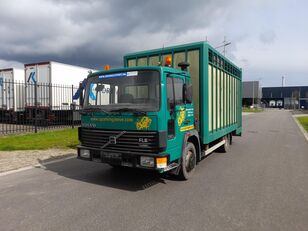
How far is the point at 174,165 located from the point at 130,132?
44.3 inches

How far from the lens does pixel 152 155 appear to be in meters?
4.67

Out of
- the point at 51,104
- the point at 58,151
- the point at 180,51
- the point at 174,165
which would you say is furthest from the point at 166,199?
the point at 51,104

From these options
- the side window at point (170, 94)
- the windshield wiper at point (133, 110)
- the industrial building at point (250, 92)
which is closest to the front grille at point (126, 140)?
the windshield wiper at point (133, 110)

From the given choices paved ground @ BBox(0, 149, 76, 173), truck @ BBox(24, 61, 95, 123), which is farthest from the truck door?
truck @ BBox(24, 61, 95, 123)

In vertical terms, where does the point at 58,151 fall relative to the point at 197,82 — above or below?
below

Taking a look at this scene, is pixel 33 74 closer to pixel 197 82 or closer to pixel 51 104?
pixel 51 104

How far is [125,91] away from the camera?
517cm

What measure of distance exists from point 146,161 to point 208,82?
286cm

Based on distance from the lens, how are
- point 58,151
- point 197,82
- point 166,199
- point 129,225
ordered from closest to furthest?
point 129,225, point 166,199, point 197,82, point 58,151

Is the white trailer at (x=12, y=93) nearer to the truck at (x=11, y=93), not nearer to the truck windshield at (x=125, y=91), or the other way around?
the truck at (x=11, y=93)

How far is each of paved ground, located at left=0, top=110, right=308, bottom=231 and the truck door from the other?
878mm

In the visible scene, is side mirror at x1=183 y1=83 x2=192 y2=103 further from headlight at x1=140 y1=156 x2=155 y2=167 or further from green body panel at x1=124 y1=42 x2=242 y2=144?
headlight at x1=140 y1=156 x2=155 y2=167

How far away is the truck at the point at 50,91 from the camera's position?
52.7 feet

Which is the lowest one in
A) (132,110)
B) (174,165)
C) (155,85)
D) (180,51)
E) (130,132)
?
(174,165)
